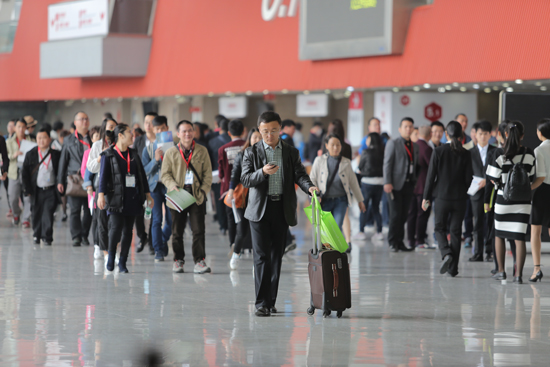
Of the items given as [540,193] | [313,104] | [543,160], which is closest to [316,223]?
[543,160]

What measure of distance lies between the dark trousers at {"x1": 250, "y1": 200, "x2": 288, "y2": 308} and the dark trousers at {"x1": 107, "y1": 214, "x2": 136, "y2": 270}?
2858 millimetres

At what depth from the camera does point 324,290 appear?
22.2 ft

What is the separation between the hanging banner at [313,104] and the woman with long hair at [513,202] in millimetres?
14436

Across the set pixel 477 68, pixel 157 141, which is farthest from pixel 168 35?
pixel 157 141

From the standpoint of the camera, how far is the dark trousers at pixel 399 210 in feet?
39.1

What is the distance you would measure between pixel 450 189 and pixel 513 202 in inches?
Answer: 32.5

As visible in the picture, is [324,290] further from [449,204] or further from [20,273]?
[20,273]

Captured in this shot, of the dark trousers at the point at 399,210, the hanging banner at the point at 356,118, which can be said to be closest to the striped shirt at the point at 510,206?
the dark trousers at the point at 399,210

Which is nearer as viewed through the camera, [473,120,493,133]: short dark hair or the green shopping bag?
the green shopping bag

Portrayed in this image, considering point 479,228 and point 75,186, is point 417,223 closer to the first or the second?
point 479,228

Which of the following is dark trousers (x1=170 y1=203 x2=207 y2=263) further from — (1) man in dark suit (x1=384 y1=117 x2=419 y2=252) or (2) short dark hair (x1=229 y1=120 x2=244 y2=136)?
(1) man in dark suit (x1=384 y1=117 x2=419 y2=252)

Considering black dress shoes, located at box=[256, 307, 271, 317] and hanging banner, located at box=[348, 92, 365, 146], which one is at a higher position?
hanging banner, located at box=[348, 92, 365, 146]

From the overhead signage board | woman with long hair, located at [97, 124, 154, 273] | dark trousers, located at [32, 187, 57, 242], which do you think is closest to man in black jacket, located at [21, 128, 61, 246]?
dark trousers, located at [32, 187, 57, 242]

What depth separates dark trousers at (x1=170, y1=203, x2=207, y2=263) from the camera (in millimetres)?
9383
